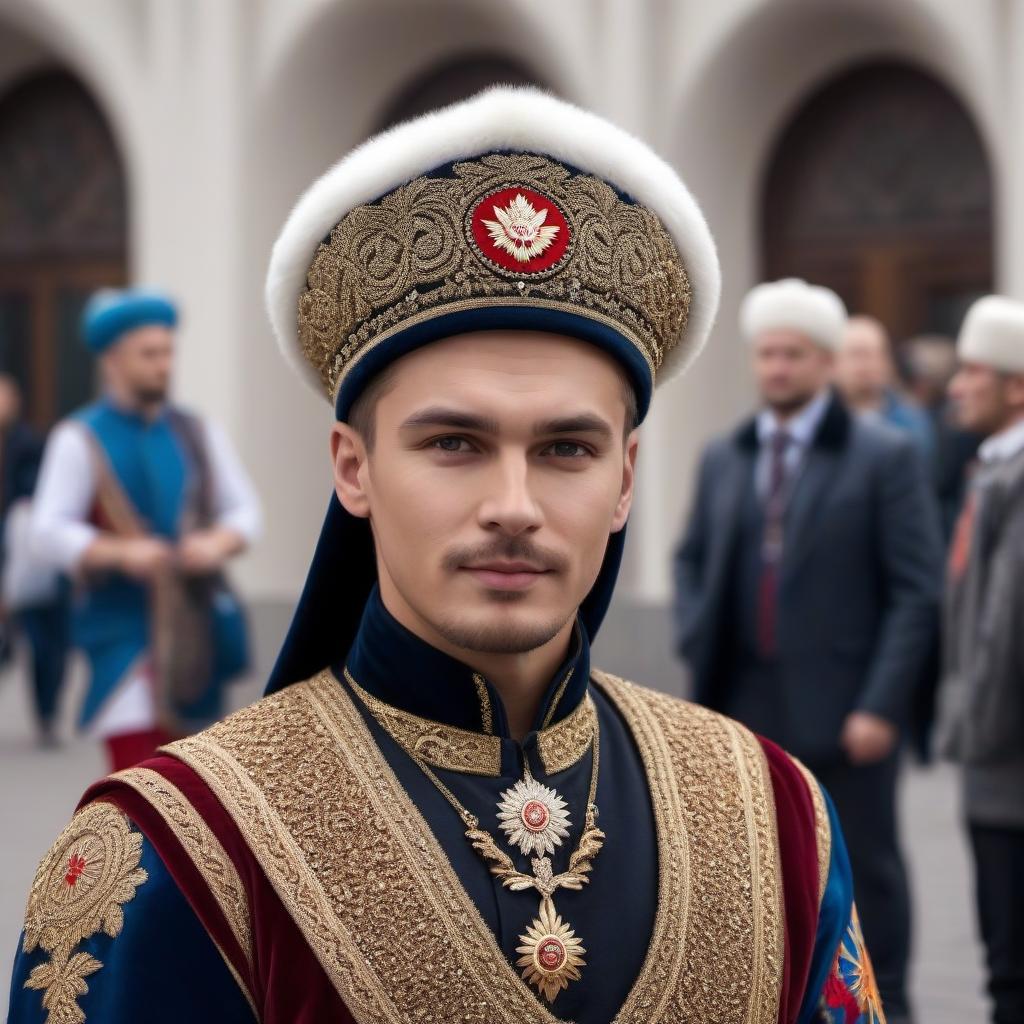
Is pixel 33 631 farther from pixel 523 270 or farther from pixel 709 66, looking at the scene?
pixel 523 270

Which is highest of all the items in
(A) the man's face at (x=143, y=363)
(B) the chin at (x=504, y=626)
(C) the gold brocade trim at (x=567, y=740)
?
(A) the man's face at (x=143, y=363)

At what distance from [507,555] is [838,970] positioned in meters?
0.57

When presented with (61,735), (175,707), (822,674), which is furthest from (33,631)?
(822,674)

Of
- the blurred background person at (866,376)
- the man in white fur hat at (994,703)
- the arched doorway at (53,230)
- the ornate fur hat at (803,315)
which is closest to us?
the man in white fur hat at (994,703)

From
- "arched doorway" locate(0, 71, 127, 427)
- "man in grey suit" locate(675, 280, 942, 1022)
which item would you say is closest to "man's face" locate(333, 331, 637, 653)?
"man in grey suit" locate(675, 280, 942, 1022)

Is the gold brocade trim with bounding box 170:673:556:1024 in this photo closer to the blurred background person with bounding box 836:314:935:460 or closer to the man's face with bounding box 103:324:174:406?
the man's face with bounding box 103:324:174:406

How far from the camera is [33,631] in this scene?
32.8 feet

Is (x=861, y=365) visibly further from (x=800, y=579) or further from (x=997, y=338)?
(x=800, y=579)

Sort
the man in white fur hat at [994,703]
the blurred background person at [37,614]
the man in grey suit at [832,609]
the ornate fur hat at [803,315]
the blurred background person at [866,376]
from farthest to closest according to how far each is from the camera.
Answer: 1. the blurred background person at [37,614]
2. the blurred background person at [866,376]
3. the ornate fur hat at [803,315]
4. the man in grey suit at [832,609]
5. the man in white fur hat at [994,703]

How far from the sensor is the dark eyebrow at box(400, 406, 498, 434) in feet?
6.07

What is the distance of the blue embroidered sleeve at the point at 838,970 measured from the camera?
203 cm

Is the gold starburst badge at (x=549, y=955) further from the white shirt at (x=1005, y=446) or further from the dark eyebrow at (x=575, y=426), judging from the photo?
the white shirt at (x=1005, y=446)

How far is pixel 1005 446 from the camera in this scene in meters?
5.05

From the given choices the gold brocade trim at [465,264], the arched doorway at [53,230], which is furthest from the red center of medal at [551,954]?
the arched doorway at [53,230]
